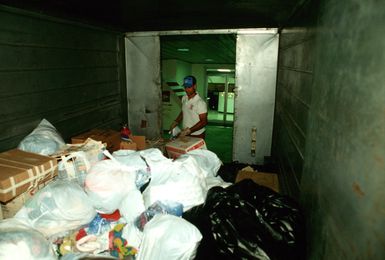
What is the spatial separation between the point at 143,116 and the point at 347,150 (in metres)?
4.28

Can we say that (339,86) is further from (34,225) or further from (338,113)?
(34,225)

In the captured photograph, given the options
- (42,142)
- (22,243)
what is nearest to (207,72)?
(42,142)

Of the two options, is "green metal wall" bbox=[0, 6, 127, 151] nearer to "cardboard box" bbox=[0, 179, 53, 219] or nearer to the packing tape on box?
the packing tape on box

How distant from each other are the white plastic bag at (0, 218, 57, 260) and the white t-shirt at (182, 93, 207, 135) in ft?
8.84

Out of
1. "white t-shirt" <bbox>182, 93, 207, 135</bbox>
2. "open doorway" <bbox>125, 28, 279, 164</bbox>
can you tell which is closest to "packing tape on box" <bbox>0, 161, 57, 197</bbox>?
"white t-shirt" <bbox>182, 93, 207, 135</bbox>

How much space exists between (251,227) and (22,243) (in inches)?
51.4

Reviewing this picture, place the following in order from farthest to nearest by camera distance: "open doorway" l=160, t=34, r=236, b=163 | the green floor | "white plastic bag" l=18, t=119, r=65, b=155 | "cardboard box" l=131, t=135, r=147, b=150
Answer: the green floor
"open doorway" l=160, t=34, r=236, b=163
"cardboard box" l=131, t=135, r=147, b=150
"white plastic bag" l=18, t=119, r=65, b=155

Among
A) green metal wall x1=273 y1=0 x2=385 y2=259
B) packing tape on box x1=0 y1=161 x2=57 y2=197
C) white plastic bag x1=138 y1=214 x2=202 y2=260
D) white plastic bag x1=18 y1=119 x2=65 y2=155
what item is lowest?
white plastic bag x1=138 y1=214 x2=202 y2=260

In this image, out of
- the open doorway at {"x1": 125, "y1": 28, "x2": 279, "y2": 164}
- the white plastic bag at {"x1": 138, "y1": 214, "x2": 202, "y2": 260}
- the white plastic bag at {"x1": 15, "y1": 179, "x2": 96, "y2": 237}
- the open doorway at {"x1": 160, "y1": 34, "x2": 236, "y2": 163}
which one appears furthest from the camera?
the open doorway at {"x1": 160, "y1": 34, "x2": 236, "y2": 163}

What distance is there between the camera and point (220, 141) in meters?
7.93

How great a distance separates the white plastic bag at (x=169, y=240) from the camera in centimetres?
156

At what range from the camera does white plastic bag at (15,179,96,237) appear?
5.68ft

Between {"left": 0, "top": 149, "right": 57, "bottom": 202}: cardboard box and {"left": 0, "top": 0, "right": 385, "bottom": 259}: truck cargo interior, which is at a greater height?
{"left": 0, "top": 0, "right": 385, "bottom": 259}: truck cargo interior

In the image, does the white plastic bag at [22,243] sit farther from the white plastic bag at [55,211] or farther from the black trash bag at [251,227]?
the black trash bag at [251,227]
